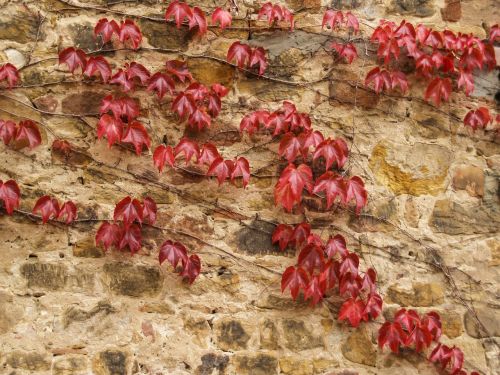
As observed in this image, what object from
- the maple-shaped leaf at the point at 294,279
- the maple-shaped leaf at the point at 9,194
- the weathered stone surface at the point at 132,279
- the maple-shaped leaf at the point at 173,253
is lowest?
the weathered stone surface at the point at 132,279

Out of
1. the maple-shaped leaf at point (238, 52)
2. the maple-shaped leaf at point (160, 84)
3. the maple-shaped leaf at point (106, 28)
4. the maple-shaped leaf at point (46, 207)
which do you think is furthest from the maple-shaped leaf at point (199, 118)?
the maple-shaped leaf at point (46, 207)

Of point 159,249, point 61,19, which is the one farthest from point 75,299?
point 61,19

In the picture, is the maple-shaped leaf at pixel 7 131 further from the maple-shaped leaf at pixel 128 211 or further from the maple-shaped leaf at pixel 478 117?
the maple-shaped leaf at pixel 478 117

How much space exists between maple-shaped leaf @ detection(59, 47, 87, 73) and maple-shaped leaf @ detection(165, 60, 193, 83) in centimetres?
40

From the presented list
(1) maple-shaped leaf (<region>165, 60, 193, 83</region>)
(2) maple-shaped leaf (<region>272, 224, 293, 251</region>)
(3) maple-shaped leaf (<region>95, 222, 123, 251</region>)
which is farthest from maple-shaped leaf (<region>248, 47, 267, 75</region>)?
(3) maple-shaped leaf (<region>95, 222, 123, 251</region>)

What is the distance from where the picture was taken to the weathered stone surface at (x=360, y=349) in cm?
279

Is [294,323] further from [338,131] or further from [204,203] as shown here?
[338,131]

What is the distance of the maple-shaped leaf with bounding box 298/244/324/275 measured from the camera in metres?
2.77

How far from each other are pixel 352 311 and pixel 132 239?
3.60 ft

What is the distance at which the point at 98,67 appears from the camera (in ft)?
9.07

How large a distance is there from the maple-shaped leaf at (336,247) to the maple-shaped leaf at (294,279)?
6.6 inches

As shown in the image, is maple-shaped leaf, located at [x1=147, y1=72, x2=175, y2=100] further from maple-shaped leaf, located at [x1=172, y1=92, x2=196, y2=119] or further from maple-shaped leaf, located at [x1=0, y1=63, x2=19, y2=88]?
maple-shaped leaf, located at [x1=0, y1=63, x2=19, y2=88]

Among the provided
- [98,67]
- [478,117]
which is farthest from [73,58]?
[478,117]

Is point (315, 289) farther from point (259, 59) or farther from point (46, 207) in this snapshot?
point (46, 207)
